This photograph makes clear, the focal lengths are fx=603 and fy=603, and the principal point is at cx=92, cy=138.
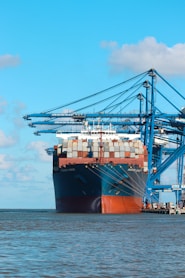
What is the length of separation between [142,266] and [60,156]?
61.7m

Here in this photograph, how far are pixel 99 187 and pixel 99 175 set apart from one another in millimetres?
1483

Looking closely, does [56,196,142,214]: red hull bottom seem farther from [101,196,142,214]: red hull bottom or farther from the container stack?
the container stack

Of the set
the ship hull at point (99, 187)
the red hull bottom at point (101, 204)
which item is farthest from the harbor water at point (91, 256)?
the red hull bottom at point (101, 204)

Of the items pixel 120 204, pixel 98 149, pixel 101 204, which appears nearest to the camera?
pixel 101 204

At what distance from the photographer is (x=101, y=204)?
7456 cm

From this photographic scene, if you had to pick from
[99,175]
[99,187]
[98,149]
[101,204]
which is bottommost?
[101,204]

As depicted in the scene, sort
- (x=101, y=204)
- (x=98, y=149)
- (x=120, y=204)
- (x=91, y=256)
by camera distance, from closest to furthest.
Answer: (x=91, y=256) < (x=101, y=204) < (x=120, y=204) < (x=98, y=149)

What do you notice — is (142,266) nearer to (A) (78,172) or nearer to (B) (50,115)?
(A) (78,172)

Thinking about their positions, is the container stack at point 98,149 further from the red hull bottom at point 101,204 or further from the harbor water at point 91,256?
the harbor water at point 91,256

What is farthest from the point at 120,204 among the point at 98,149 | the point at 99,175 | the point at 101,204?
the point at 98,149

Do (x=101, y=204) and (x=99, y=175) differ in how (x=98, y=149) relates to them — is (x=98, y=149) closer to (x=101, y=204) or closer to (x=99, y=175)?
(x=99, y=175)

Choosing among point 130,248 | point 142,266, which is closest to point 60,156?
point 130,248

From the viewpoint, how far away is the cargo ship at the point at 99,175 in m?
75.1

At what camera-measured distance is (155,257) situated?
25.0 metres
